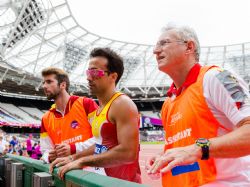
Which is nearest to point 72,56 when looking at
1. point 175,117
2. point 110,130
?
point 110,130

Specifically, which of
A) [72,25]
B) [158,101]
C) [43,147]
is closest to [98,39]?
[72,25]

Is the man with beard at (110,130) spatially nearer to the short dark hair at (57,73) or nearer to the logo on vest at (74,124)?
the logo on vest at (74,124)

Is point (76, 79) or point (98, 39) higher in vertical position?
point (98, 39)

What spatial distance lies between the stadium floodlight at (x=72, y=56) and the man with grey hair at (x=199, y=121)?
4125 cm

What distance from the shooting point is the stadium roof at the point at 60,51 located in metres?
32.3

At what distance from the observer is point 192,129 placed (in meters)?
2.03

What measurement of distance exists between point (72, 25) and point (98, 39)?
5.36 m

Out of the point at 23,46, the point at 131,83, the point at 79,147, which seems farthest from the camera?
the point at 131,83

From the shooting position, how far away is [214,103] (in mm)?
1938

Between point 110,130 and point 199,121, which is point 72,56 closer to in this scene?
point 110,130

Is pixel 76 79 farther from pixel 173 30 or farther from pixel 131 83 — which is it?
pixel 173 30

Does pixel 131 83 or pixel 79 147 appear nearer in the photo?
pixel 79 147

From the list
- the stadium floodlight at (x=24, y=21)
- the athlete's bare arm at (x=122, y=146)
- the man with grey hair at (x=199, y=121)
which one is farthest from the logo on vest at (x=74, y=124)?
the stadium floodlight at (x=24, y=21)

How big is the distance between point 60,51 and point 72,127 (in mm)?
39709
